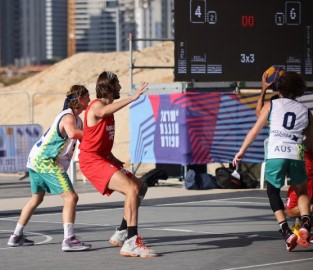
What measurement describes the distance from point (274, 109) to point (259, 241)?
182cm

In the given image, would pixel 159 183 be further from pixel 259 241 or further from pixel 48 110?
pixel 48 110

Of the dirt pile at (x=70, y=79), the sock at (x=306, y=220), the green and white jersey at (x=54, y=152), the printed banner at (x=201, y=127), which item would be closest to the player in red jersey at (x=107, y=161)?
the green and white jersey at (x=54, y=152)

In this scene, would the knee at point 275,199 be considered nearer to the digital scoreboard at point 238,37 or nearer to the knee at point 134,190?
the knee at point 134,190

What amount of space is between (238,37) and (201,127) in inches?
86.3

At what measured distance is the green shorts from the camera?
12086 mm

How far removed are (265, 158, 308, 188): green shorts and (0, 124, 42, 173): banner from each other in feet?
49.5

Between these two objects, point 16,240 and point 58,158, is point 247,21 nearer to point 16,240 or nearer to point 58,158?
point 58,158

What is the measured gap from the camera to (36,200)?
42.7ft

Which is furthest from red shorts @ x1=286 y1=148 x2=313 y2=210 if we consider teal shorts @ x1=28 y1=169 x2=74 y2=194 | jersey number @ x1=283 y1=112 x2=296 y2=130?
teal shorts @ x1=28 y1=169 x2=74 y2=194

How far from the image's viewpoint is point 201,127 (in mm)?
23531

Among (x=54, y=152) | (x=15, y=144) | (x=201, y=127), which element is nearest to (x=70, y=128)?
(x=54, y=152)

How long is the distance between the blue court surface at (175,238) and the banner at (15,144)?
7.41m

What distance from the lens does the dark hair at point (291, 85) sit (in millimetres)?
12219

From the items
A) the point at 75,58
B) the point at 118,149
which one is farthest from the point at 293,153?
the point at 75,58
